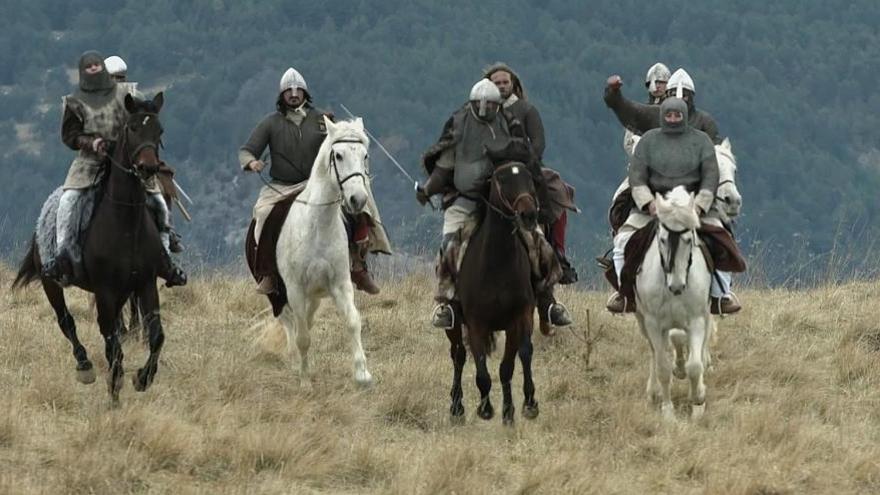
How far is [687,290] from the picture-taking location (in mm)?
15055

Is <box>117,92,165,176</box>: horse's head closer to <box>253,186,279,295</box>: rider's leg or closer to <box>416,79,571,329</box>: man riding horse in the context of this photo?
<box>416,79,571,329</box>: man riding horse

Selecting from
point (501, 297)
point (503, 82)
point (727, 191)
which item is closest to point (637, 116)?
point (727, 191)

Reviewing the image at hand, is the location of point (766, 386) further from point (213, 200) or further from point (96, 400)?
point (213, 200)

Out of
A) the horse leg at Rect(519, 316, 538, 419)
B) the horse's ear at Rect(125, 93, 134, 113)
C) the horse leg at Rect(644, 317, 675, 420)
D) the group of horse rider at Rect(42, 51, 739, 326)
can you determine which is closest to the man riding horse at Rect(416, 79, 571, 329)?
the group of horse rider at Rect(42, 51, 739, 326)

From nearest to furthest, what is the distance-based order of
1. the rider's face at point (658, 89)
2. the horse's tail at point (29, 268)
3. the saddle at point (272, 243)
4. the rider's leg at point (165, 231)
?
1. the rider's leg at point (165, 231)
2. the horse's tail at point (29, 268)
3. the saddle at point (272, 243)
4. the rider's face at point (658, 89)

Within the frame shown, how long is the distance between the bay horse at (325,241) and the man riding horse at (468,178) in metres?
0.62

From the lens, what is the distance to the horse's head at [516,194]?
14.0 metres

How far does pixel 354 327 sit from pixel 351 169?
48.4 inches

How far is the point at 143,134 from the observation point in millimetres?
14648

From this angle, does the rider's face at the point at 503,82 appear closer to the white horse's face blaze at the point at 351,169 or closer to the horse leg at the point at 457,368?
the white horse's face blaze at the point at 351,169

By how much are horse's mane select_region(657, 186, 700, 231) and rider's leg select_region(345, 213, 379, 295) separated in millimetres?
2870

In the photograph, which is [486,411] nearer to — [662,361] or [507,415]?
[507,415]

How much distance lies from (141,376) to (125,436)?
2064 mm

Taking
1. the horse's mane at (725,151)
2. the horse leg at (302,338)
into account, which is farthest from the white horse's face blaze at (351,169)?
the horse's mane at (725,151)
